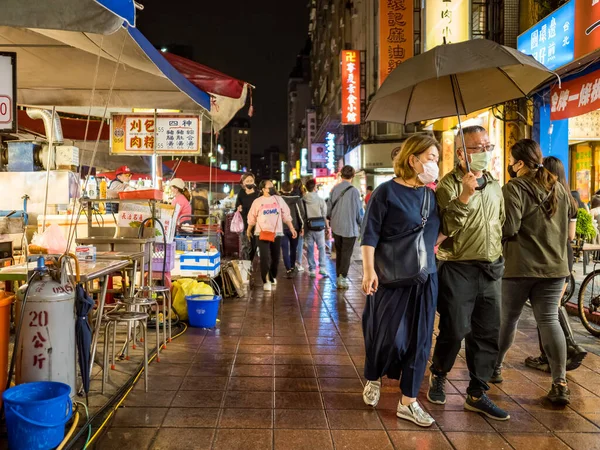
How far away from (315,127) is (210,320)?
50.4 metres

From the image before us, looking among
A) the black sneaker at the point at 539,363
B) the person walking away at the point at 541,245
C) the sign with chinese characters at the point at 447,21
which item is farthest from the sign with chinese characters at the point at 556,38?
the black sneaker at the point at 539,363

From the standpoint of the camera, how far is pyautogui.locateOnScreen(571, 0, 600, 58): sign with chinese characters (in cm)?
804

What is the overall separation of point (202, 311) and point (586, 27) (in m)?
7.19

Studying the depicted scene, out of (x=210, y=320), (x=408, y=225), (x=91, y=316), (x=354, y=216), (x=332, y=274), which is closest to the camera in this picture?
(x=408, y=225)

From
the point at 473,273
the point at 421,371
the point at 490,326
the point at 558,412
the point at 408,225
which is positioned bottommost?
the point at 558,412

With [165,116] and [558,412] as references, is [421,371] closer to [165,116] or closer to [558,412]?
[558,412]

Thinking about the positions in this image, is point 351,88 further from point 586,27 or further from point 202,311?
point 202,311

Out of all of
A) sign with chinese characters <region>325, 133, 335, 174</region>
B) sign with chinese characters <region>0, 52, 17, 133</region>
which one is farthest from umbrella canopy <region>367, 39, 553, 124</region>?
sign with chinese characters <region>325, 133, 335, 174</region>

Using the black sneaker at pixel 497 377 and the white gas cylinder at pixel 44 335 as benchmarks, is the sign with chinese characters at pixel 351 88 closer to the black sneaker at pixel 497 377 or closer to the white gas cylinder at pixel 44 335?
the black sneaker at pixel 497 377

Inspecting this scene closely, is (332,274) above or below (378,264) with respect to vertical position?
below

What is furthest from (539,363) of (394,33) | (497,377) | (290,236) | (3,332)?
(394,33)

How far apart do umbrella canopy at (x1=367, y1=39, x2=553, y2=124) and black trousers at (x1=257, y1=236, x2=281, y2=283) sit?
212 inches

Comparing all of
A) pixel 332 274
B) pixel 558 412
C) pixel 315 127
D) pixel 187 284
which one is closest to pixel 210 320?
pixel 187 284

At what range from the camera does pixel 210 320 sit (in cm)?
713
